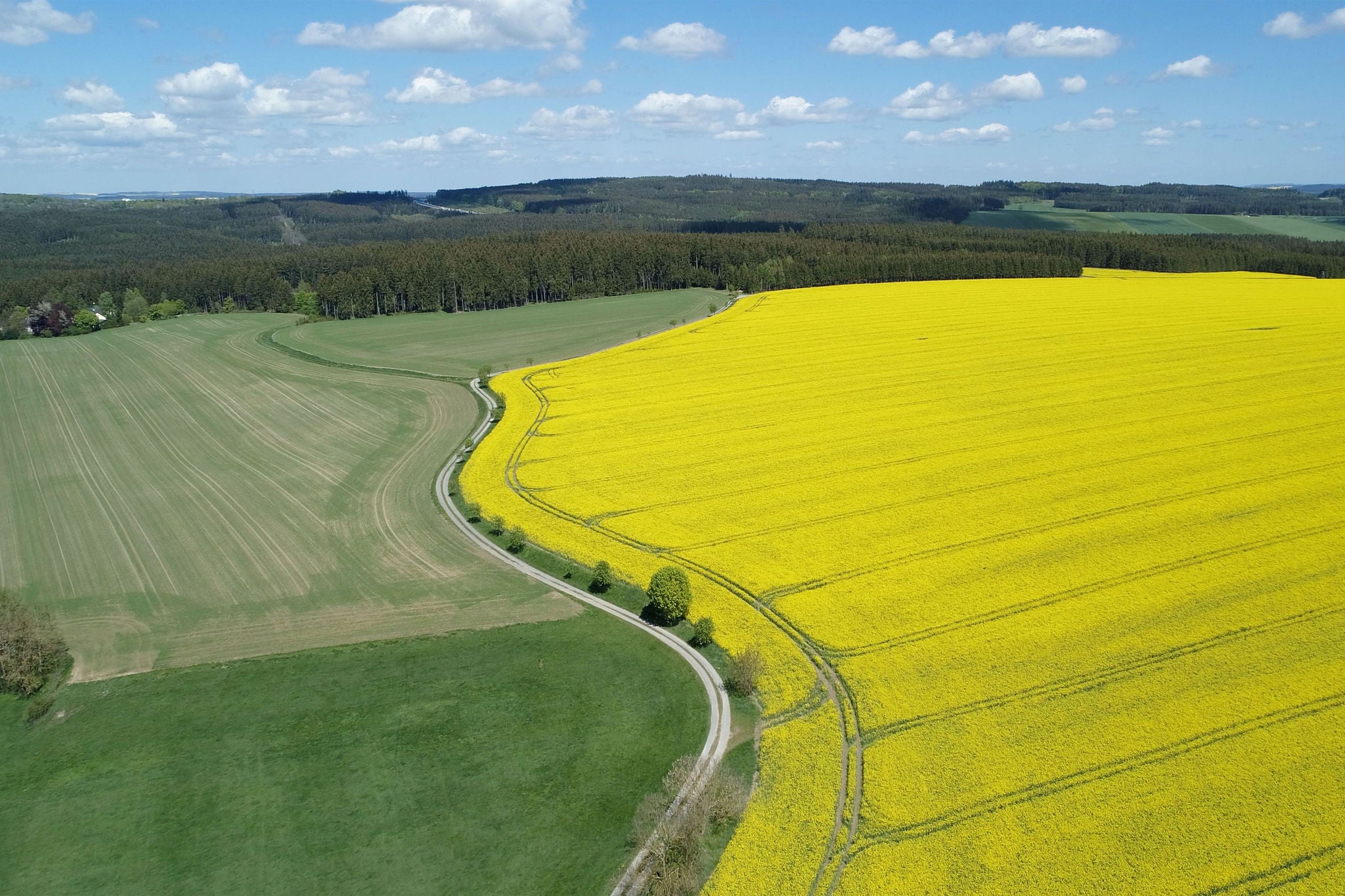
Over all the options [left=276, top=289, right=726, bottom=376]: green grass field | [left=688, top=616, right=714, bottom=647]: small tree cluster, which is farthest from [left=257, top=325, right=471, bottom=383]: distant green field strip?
[left=688, top=616, right=714, bottom=647]: small tree cluster

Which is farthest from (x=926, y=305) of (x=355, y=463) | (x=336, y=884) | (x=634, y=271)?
(x=336, y=884)

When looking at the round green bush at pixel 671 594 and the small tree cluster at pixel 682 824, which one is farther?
the round green bush at pixel 671 594

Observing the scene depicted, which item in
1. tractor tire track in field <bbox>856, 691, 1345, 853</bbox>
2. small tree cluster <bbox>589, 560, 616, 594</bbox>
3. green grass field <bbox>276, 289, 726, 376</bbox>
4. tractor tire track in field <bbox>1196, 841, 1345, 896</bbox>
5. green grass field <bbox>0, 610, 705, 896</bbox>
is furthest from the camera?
green grass field <bbox>276, 289, 726, 376</bbox>

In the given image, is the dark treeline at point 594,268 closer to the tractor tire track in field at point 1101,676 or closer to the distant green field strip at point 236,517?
the distant green field strip at point 236,517

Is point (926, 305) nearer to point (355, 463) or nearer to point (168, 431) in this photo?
point (355, 463)

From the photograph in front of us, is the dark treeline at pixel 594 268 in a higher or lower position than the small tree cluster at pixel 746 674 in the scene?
higher

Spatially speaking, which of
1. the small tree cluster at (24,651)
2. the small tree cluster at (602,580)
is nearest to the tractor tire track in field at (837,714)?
the small tree cluster at (602,580)

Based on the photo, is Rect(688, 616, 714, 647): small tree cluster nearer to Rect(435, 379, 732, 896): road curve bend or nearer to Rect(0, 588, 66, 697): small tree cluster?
Rect(435, 379, 732, 896): road curve bend
